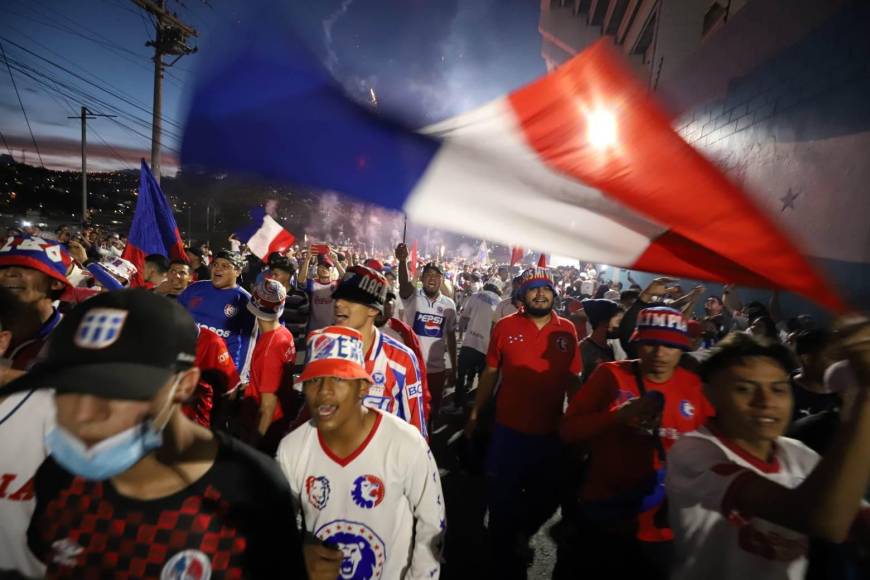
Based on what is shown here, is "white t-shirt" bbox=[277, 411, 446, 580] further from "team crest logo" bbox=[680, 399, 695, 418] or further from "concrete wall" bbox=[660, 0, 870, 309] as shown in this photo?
"concrete wall" bbox=[660, 0, 870, 309]

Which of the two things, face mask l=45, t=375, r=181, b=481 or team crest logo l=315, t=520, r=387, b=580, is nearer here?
face mask l=45, t=375, r=181, b=481

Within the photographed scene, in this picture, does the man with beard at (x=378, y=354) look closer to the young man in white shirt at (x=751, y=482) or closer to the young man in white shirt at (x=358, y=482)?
the young man in white shirt at (x=358, y=482)

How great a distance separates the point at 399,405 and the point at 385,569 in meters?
1.04

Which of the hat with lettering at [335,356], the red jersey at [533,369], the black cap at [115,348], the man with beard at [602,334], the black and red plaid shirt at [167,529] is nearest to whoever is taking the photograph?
the black cap at [115,348]

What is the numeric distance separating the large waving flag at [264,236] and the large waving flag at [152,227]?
1213mm

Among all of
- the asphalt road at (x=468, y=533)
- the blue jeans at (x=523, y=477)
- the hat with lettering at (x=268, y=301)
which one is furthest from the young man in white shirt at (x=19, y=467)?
the blue jeans at (x=523, y=477)

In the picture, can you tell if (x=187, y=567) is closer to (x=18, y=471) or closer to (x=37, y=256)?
(x=18, y=471)

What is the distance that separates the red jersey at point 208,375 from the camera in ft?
10.3

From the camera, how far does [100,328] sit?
116 cm

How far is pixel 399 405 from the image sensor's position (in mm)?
2850

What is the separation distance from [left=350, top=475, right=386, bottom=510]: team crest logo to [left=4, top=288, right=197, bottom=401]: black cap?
1.04 metres

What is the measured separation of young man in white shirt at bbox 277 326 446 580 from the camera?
191cm

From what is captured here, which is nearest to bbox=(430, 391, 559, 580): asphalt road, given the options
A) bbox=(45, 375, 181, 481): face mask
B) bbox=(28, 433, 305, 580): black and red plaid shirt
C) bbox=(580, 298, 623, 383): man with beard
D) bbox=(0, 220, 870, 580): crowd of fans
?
bbox=(0, 220, 870, 580): crowd of fans

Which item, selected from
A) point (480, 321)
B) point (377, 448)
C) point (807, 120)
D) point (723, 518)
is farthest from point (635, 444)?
point (807, 120)
